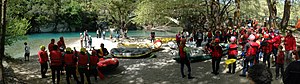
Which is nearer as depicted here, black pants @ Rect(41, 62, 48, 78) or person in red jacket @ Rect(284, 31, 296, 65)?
person in red jacket @ Rect(284, 31, 296, 65)

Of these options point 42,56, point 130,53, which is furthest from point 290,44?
point 42,56

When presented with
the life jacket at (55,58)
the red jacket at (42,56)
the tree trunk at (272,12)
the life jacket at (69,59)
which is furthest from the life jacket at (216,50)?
the tree trunk at (272,12)

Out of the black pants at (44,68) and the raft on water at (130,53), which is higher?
the black pants at (44,68)

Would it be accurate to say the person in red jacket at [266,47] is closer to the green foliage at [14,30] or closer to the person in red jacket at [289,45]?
the person in red jacket at [289,45]

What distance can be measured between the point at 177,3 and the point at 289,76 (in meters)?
24.3

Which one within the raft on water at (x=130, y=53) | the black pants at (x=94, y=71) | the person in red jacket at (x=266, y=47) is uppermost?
the person in red jacket at (x=266, y=47)

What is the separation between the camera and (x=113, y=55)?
1711 cm

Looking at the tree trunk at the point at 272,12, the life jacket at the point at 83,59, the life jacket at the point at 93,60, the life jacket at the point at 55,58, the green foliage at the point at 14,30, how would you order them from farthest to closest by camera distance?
the tree trunk at the point at 272,12, the green foliage at the point at 14,30, the life jacket at the point at 93,60, the life jacket at the point at 55,58, the life jacket at the point at 83,59

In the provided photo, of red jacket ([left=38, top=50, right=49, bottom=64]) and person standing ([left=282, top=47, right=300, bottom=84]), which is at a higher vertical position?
person standing ([left=282, top=47, right=300, bottom=84])

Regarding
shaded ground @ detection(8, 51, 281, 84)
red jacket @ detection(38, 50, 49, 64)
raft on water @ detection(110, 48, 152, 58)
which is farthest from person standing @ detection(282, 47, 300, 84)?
raft on water @ detection(110, 48, 152, 58)

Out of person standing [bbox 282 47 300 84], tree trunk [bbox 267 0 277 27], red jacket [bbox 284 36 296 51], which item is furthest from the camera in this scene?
tree trunk [bbox 267 0 277 27]

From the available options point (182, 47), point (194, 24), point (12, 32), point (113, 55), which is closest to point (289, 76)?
point (182, 47)

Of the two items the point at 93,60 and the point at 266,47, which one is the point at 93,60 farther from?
the point at 266,47

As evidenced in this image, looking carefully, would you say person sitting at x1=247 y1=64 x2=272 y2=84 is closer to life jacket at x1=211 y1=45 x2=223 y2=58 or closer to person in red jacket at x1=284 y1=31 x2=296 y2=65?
life jacket at x1=211 y1=45 x2=223 y2=58
